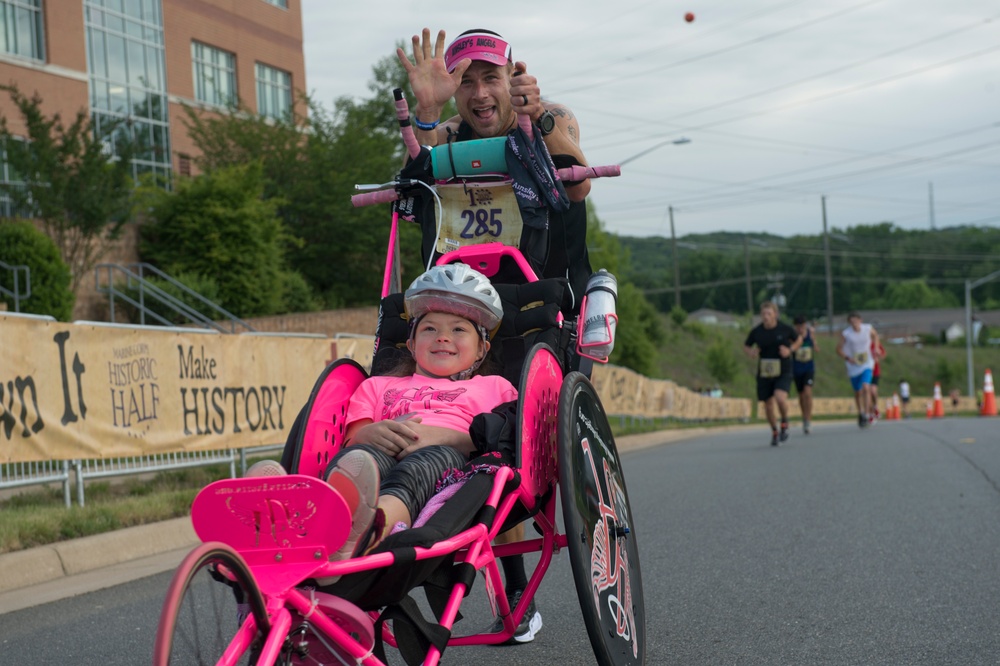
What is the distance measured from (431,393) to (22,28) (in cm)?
2695

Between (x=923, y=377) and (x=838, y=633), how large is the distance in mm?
98713

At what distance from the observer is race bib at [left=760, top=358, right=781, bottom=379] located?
15.6 metres

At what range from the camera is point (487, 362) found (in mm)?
4141

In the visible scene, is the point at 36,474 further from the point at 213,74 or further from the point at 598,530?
the point at 213,74

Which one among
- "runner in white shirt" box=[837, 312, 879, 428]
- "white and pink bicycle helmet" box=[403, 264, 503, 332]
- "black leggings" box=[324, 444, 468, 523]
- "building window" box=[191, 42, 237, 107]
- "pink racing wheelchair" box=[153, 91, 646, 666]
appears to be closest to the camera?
"pink racing wheelchair" box=[153, 91, 646, 666]


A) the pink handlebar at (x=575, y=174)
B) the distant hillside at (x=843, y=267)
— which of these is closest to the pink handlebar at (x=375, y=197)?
the pink handlebar at (x=575, y=174)

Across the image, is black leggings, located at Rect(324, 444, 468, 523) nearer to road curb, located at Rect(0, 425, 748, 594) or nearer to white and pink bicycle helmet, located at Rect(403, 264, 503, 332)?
white and pink bicycle helmet, located at Rect(403, 264, 503, 332)

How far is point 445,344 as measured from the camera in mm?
3943

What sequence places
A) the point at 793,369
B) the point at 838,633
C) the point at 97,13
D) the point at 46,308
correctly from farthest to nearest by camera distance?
1. the point at 97,13
2. the point at 46,308
3. the point at 793,369
4. the point at 838,633

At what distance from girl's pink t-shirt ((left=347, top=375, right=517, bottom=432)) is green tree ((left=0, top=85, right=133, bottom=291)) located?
706 inches

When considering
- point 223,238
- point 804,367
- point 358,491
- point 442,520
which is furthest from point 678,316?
point 358,491

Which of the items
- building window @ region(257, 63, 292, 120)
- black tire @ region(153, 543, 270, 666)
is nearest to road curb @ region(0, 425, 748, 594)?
black tire @ region(153, 543, 270, 666)

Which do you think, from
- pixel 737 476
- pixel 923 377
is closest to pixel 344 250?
pixel 737 476

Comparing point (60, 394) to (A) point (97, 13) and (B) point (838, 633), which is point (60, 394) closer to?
(B) point (838, 633)
